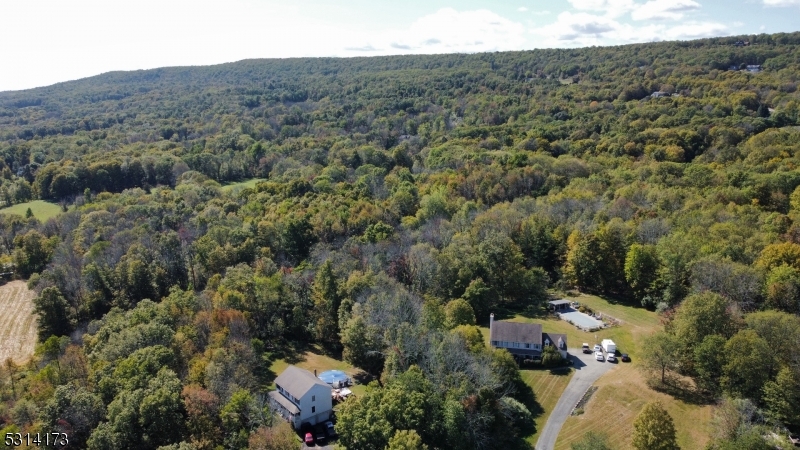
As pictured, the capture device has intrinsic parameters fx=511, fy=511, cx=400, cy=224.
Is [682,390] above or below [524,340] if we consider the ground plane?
below

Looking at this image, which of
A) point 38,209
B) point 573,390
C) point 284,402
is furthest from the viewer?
point 38,209

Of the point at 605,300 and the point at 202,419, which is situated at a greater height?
the point at 202,419

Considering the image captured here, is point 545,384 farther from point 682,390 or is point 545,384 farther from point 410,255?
point 410,255

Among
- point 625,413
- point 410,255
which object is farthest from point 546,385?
point 410,255

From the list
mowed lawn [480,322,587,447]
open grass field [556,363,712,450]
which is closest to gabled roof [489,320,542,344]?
mowed lawn [480,322,587,447]

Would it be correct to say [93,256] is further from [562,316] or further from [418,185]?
[562,316]

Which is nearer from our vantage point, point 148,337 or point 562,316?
point 148,337

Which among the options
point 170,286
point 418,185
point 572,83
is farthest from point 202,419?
point 572,83
